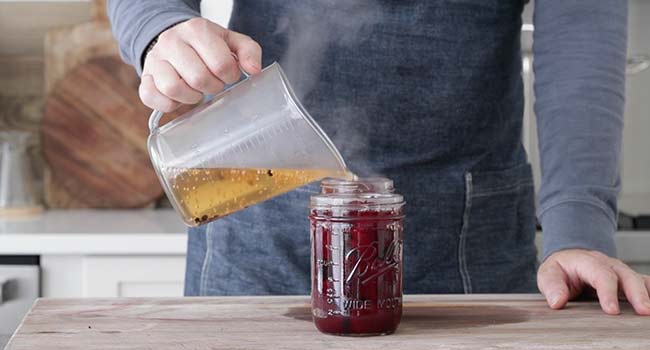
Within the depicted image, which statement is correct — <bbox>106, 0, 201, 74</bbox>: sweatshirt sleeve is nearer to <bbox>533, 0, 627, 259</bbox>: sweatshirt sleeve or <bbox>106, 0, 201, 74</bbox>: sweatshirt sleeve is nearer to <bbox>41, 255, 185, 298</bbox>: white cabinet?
<bbox>533, 0, 627, 259</bbox>: sweatshirt sleeve

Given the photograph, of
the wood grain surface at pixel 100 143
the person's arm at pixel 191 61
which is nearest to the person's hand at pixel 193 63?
the person's arm at pixel 191 61

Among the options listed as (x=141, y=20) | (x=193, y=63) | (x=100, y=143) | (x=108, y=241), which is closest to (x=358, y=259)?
(x=193, y=63)

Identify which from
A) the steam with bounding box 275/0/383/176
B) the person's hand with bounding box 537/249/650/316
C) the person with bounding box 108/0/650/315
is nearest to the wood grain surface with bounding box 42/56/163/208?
the person with bounding box 108/0/650/315

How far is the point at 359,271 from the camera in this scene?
38.4 inches

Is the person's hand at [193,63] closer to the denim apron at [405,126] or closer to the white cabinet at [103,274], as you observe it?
the denim apron at [405,126]

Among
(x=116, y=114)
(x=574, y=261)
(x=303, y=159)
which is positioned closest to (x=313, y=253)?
(x=303, y=159)

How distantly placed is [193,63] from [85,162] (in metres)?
1.50

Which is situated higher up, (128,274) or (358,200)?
(358,200)

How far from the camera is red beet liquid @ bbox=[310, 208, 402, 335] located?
0.97 meters

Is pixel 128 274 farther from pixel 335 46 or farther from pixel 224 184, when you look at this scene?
pixel 224 184

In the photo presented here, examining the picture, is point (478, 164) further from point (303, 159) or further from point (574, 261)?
point (303, 159)

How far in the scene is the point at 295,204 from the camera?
4.40 ft

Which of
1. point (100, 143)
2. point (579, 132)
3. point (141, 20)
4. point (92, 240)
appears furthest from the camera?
point (100, 143)

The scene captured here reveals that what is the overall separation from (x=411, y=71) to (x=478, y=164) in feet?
0.51
